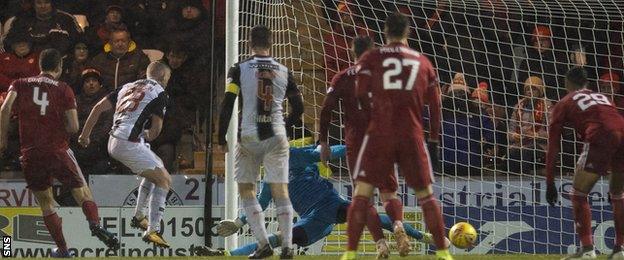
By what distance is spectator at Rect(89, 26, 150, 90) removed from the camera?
16.6 meters

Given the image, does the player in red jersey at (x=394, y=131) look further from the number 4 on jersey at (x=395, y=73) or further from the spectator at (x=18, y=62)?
the spectator at (x=18, y=62)

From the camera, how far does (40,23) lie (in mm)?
17031

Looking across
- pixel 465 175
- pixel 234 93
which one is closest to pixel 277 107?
pixel 234 93

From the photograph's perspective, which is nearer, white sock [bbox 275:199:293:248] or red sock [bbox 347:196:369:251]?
red sock [bbox 347:196:369:251]

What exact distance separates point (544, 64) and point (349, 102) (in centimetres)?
491

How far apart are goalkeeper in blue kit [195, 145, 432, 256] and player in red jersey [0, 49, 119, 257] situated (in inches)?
59.1

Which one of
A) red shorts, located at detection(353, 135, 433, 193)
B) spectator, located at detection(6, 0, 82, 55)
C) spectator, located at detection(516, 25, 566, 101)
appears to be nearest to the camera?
red shorts, located at detection(353, 135, 433, 193)

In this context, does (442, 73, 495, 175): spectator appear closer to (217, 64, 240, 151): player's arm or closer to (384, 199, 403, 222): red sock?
(384, 199, 403, 222): red sock

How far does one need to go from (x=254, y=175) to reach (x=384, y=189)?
1082 millimetres

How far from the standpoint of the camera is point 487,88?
16047 mm

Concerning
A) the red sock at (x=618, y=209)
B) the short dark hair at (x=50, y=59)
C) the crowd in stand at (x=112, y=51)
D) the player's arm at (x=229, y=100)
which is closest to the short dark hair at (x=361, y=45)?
the player's arm at (x=229, y=100)

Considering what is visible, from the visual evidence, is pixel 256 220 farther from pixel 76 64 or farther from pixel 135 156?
pixel 76 64

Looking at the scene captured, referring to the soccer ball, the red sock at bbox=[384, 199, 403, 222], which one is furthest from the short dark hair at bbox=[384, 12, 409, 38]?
the soccer ball

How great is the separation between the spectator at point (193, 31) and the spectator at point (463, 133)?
3308 millimetres
